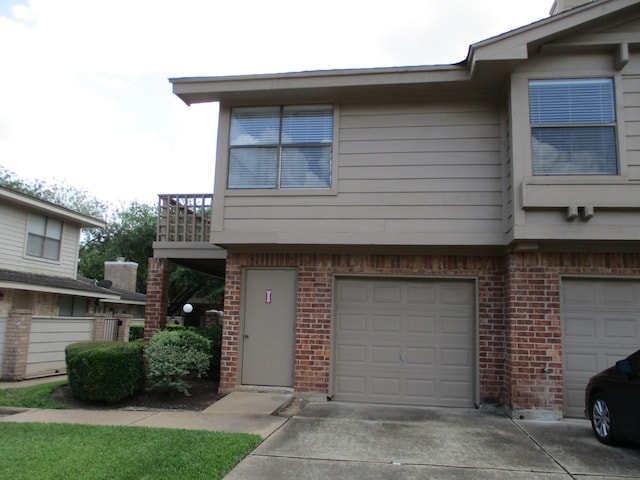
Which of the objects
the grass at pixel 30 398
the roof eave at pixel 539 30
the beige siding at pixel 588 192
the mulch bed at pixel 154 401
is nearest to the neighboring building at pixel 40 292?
the grass at pixel 30 398

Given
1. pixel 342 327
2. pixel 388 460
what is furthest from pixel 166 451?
pixel 342 327

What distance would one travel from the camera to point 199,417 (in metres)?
6.81

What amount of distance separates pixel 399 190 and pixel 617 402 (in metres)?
4.22

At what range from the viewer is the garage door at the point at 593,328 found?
24.1ft

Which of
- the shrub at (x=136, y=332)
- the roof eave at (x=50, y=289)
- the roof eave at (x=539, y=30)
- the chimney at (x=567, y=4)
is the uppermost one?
the chimney at (x=567, y=4)

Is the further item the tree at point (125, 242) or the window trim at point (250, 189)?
the tree at point (125, 242)

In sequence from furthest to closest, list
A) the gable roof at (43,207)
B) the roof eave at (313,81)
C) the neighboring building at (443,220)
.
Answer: the gable roof at (43,207) < the roof eave at (313,81) < the neighboring building at (443,220)

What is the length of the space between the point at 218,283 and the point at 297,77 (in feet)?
75.4

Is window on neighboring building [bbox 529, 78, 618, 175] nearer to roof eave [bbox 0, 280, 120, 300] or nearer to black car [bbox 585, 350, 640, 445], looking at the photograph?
black car [bbox 585, 350, 640, 445]

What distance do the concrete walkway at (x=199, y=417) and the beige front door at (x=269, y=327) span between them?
554 millimetres

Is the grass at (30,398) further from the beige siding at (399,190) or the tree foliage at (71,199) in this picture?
the tree foliage at (71,199)

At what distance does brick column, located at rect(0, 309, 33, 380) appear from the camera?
1095 cm

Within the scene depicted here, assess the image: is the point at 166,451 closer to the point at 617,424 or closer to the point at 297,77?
the point at 617,424

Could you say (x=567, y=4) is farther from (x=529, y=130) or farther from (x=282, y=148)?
(x=282, y=148)
